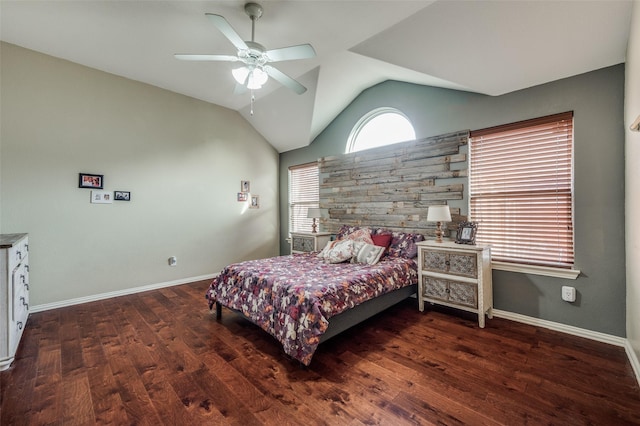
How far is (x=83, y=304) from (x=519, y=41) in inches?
212

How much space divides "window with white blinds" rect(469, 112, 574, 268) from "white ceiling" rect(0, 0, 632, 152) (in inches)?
20.2

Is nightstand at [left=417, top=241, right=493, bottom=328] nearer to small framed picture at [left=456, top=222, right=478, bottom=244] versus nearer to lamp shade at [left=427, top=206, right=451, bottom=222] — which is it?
small framed picture at [left=456, top=222, right=478, bottom=244]

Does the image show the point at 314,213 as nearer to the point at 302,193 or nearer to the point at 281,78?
the point at 302,193

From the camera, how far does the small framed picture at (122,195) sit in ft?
12.0

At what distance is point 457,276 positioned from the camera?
2.77m

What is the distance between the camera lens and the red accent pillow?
3479mm

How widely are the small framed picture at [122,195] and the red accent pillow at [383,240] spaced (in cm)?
345

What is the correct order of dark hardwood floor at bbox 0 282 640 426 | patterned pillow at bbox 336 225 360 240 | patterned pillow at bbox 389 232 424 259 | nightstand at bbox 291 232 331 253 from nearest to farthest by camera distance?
1. dark hardwood floor at bbox 0 282 640 426
2. patterned pillow at bbox 389 232 424 259
3. patterned pillow at bbox 336 225 360 240
4. nightstand at bbox 291 232 331 253

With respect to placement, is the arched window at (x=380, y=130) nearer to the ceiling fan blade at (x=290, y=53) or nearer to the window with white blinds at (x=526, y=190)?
the window with white blinds at (x=526, y=190)

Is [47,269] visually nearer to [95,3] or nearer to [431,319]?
[95,3]

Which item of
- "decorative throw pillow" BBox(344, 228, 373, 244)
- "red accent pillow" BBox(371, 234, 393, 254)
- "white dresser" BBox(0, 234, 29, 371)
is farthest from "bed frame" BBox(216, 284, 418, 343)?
"white dresser" BBox(0, 234, 29, 371)

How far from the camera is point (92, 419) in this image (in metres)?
1.51

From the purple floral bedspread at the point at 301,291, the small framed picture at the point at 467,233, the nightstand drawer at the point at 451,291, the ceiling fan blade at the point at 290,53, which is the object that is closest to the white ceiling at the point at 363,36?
the ceiling fan blade at the point at 290,53

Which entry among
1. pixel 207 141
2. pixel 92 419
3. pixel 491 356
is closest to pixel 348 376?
pixel 491 356
